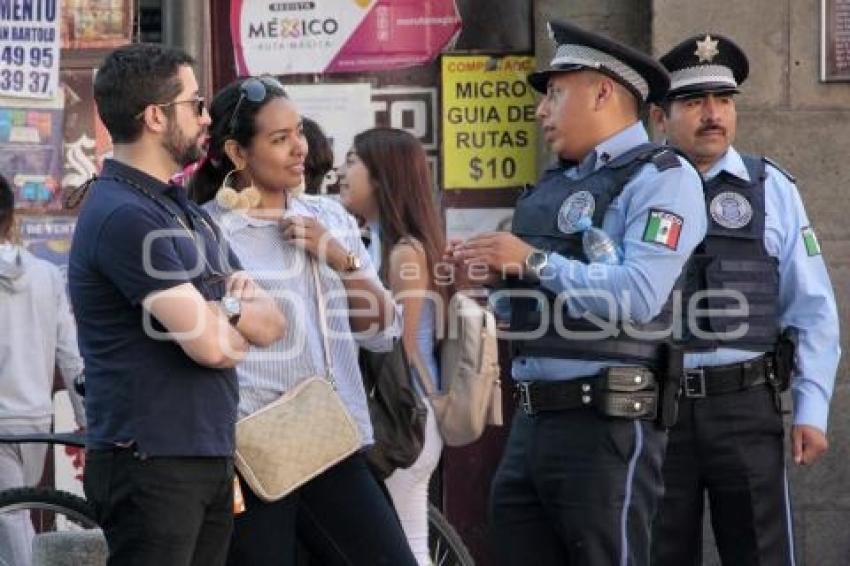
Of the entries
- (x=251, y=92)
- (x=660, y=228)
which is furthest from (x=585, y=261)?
(x=251, y=92)

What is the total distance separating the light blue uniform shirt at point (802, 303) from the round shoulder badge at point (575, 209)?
1.34m

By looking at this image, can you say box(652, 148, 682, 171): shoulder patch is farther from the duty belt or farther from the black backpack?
the black backpack

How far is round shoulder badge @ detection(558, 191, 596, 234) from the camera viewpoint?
5047 millimetres

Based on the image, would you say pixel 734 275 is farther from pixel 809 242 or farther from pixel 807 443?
pixel 807 443

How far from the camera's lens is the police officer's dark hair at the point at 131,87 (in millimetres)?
4676

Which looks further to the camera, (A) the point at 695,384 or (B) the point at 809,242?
(B) the point at 809,242

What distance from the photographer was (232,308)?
183 inches

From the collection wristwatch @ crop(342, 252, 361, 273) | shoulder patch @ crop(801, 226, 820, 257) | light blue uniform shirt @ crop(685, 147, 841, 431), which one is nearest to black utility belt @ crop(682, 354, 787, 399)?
light blue uniform shirt @ crop(685, 147, 841, 431)

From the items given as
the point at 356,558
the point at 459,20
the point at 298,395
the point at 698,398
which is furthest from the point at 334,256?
the point at 459,20

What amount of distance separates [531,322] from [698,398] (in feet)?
3.92

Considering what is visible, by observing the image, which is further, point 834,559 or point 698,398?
point 834,559

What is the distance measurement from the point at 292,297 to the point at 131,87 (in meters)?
0.94

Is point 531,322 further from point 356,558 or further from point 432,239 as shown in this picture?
point 432,239

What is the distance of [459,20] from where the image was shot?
8.11 meters
